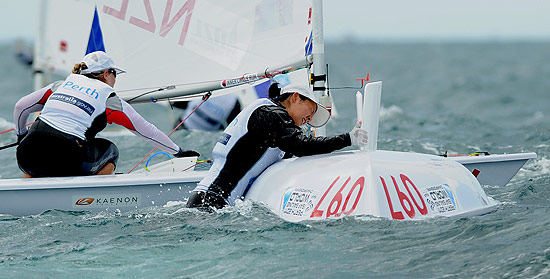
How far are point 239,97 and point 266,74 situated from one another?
310cm

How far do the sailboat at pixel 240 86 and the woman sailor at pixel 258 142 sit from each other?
65 millimetres

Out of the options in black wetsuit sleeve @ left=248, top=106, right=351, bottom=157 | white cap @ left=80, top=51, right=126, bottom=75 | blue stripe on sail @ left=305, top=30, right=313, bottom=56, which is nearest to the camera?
black wetsuit sleeve @ left=248, top=106, right=351, bottom=157

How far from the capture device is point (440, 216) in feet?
11.0

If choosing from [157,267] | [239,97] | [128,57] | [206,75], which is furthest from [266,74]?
[239,97]

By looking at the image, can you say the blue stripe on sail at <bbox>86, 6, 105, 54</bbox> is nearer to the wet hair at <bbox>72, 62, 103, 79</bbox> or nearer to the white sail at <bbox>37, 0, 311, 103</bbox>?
the white sail at <bbox>37, 0, 311, 103</bbox>

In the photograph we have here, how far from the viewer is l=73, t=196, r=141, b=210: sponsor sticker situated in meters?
4.11

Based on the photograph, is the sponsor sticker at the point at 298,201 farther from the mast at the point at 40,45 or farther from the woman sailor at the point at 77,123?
the mast at the point at 40,45

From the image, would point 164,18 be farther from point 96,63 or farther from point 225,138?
point 225,138

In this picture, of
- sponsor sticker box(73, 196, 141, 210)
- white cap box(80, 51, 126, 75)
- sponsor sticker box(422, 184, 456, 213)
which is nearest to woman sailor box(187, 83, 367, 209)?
sponsor sticker box(422, 184, 456, 213)

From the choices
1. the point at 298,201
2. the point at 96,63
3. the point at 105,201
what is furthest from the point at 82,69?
the point at 298,201

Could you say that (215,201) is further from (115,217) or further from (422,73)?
(422,73)

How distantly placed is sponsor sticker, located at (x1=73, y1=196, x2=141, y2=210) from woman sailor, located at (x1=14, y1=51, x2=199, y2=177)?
0.68ft

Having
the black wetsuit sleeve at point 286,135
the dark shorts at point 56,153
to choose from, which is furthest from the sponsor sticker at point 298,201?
the dark shorts at point 56,153

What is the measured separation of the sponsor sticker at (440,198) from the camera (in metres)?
3.36
